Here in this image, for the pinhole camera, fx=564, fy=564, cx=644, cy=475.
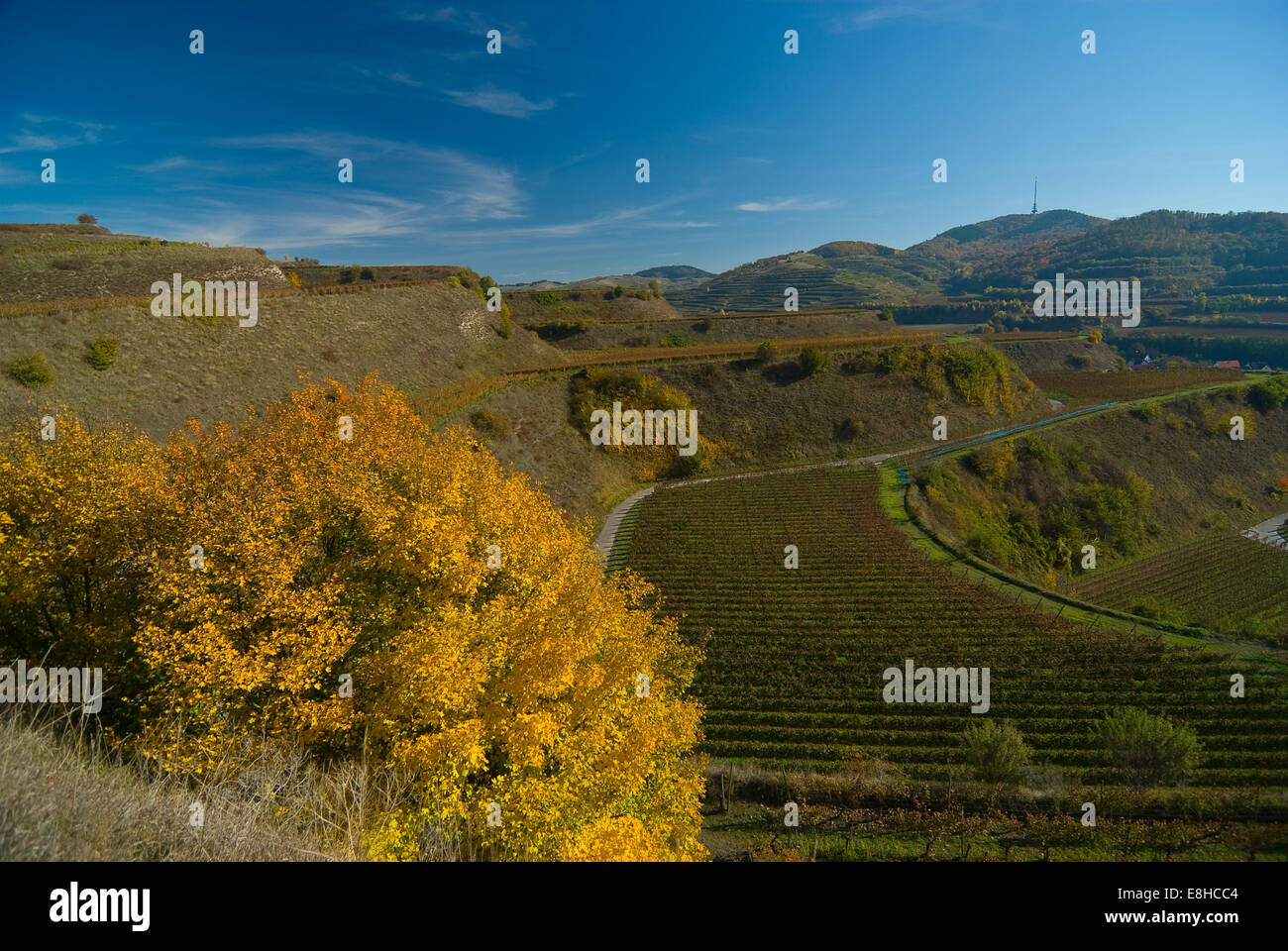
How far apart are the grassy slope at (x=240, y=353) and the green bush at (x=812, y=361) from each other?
3327cm

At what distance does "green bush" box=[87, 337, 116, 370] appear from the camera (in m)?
35.6

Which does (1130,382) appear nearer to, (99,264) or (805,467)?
(805,467)

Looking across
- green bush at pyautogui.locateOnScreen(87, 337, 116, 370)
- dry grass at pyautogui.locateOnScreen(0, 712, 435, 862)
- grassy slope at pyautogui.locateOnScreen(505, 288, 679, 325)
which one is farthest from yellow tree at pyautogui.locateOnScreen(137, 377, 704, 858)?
grassy slope at pyautogui.locateOnScreen(505, 288, 679, 325)

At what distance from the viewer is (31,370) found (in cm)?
3191

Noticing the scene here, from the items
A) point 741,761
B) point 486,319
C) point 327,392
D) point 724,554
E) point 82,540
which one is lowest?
point 741,761

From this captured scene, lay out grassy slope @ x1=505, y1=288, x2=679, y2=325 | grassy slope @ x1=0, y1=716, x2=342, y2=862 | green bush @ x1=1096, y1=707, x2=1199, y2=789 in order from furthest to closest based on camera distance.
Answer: grassy slope @ x1=505, y1=288, x2=679, y2=325 → green bush @ x1=1096, y1=707, x2=1199, y2=789 → grassy slope @ x1=0, y1=716, x2=342, y2=862

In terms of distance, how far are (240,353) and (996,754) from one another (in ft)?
173

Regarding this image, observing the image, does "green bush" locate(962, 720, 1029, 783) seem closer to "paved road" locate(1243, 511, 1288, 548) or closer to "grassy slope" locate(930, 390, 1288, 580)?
"grassy slope" locate(930, 390, 1288, 580)

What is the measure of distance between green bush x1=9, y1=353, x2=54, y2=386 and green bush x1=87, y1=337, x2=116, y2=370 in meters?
2.85

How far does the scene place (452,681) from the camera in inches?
472
